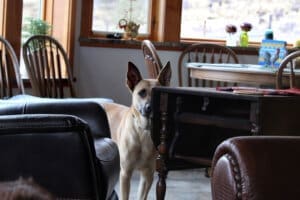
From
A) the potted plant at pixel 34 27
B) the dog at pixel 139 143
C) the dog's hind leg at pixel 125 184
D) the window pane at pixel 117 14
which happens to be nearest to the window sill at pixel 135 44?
the window pane at pixel 117 14

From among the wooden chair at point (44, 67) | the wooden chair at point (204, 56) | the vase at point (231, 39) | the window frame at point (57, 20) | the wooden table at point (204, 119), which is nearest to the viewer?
the wooden table at point (204, 119)

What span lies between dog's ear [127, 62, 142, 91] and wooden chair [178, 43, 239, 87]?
1591 mm

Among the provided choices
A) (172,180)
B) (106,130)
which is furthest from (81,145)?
(172,180)

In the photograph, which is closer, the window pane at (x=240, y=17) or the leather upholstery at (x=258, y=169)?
the leather upholstery at (x=258, y=169)

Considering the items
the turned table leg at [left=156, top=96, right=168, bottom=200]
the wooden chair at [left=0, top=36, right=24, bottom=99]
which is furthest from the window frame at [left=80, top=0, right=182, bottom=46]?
the turned table leg at [left=156, top=96, right=168, bottom=200]

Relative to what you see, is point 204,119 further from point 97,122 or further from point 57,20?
point 57,20

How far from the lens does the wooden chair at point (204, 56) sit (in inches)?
190

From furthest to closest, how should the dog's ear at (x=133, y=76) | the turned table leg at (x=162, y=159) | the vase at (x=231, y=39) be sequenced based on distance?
1. the vase at (x=231, y=39)
2. the dog's ear at (x=133, y=76)
3. the turned table leg at (x=162, y=159)

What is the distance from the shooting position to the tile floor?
140 inches

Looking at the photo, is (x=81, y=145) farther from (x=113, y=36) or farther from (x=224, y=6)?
(x=224, y=6)

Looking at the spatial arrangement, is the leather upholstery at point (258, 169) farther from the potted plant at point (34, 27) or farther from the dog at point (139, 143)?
the potted plant at point (34, 27)

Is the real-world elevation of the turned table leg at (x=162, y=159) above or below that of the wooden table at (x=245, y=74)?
below

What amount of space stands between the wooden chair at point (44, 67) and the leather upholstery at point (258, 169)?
10.2ft

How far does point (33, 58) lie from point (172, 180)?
4.25 ft
